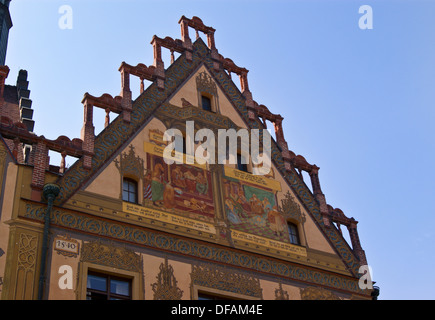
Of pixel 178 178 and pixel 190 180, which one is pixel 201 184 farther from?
pixel 178 178

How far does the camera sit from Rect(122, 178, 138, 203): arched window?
1322 cm

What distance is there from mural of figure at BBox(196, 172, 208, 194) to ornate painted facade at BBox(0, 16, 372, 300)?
0.08 ft

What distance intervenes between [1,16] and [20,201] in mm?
12845

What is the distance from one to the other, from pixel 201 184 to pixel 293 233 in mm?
2425

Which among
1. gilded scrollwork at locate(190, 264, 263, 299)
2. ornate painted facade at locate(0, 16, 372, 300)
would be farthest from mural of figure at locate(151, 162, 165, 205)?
gilded scrollwork at locate(190, 264, 263, 299)

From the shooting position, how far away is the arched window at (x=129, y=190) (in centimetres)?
1322

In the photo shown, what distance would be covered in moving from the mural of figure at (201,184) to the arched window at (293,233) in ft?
7.23

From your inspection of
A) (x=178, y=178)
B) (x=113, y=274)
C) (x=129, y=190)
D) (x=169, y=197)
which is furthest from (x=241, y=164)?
(x=113, y=274)

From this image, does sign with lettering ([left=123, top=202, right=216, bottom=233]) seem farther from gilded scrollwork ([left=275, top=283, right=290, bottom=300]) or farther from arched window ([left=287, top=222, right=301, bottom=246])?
arched window ([left=287, top=222, right=301, bottom=246])

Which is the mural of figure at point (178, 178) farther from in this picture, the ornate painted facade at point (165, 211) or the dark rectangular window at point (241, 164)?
the dark rectangular window at point (241, 164)

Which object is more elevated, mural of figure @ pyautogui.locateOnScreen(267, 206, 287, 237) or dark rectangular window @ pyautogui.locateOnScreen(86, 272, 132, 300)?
mural of figure @ pyautogui.locateOnScreen(267, 206, 287, 237)

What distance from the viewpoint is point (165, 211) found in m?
13.3

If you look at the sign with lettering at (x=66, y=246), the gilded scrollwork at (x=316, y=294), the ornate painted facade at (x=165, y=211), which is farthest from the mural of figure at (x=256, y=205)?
the sign with lettering at (x=66, y=246)
